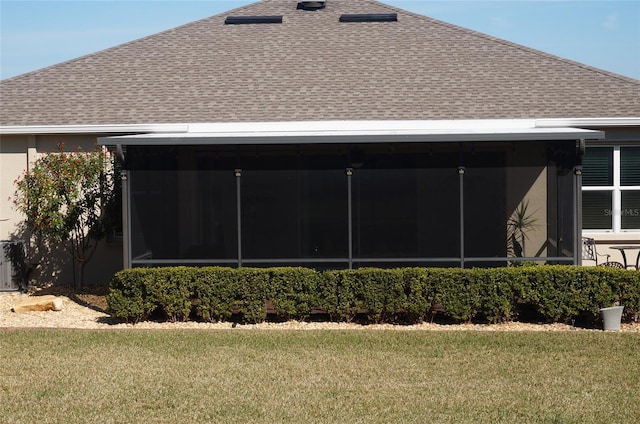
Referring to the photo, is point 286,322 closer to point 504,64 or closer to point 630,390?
point 630,390

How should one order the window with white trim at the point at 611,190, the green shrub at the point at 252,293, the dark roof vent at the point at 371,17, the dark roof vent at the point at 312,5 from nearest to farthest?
the green shrub at the point at 252,293
the window with white trim at the point at 611,190
the dark roof vent at the point at 371,17
the dark roof vent at the point at 312,5

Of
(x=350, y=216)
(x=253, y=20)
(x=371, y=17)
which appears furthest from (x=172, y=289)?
(x=371, y=17)

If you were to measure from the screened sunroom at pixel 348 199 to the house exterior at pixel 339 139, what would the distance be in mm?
23

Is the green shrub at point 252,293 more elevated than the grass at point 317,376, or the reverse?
the green shrub at point 252,293

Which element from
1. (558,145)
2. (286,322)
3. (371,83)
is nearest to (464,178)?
(558,145)

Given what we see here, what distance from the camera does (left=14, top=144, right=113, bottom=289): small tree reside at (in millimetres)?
16312

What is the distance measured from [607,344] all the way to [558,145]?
12.1 ft

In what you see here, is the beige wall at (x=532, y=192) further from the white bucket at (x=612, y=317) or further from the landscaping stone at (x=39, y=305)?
the landscaping stone at (x=39, y=305)

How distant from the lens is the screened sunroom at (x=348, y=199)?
1441 cm

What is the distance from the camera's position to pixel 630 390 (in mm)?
9633

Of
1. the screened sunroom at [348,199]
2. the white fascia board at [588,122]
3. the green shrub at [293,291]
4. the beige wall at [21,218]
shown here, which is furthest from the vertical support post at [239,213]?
the white fascia board at [588,122]

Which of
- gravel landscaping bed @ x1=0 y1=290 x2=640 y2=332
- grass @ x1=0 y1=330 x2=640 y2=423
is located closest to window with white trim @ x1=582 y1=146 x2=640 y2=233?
gravel landscaping bed @ x1=0 y1=290 x2=640 y2=332

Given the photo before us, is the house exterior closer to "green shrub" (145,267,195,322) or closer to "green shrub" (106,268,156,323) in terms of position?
"green shrub" (106,268,156,323)

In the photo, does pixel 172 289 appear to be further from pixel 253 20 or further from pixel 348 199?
pixel 253 20
